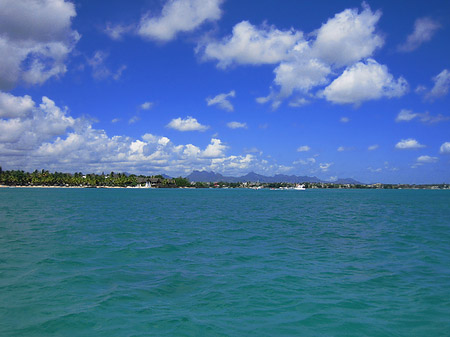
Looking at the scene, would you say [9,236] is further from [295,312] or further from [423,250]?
[423,250]

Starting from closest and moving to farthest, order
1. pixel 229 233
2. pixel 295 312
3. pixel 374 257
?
pixel 295 312 < pixel 374 257 < pixel 229 233

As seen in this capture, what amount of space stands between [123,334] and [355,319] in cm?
725

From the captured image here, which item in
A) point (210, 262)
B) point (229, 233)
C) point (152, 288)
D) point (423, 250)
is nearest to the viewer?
point (152, 288)

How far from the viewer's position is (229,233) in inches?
1154

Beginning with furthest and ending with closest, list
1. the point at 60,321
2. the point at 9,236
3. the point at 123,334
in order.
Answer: the point at 9,236
the point at 60,321
the point at 123,334

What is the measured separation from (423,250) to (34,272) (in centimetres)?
2397

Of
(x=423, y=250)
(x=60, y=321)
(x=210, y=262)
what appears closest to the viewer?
(x=60, y=321)

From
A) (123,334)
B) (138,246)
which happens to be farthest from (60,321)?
(138,246)

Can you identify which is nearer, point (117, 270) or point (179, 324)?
point (179, 324)

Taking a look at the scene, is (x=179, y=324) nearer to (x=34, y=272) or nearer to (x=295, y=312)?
(x=295, y=312)

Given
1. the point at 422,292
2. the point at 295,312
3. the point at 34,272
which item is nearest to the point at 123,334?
the point at 295,312

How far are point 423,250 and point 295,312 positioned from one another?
16.1 m

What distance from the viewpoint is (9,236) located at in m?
26.0

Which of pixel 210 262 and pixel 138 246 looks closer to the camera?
pixel 210 262
